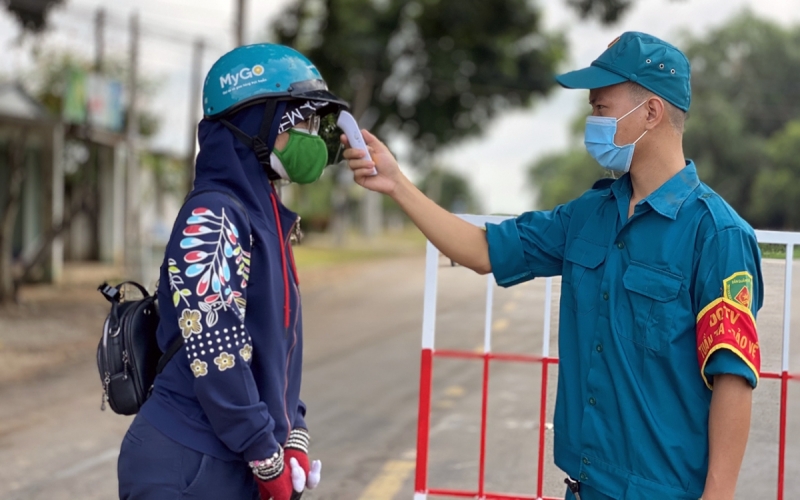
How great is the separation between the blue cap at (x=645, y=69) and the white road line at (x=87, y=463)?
472 centimetres

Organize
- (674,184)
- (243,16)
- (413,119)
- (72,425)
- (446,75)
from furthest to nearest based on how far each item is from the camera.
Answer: (413,119) → (446,75) → (243,16) → (72,425) → (674,184)

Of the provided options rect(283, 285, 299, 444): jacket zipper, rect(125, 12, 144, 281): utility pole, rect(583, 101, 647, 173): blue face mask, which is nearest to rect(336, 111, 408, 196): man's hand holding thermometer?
rect(283, 285, 299, 444): jacket zipper

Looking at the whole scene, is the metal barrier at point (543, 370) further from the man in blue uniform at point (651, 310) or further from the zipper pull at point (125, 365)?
the zipper pull at point (125, 365)

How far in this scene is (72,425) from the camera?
23.9 feet

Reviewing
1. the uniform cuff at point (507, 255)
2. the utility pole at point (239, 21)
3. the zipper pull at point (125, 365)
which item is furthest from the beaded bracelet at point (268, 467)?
the utility pole at point (239, 21)

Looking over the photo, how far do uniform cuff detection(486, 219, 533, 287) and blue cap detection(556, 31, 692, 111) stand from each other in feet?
1.77

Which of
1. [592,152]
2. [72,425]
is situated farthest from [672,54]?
[72,425]

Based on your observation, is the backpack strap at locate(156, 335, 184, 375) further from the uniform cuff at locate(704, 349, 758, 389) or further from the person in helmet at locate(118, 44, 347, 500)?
the uniform cuff at locate(704, 349, 758, 389)

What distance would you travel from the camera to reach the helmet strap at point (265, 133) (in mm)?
2527

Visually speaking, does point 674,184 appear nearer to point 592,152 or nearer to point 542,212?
point 592,152

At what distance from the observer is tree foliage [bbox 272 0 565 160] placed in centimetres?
2608

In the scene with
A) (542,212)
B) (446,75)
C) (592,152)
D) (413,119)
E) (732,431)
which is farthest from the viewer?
(413,119)

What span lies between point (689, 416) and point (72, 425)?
20.0 ft

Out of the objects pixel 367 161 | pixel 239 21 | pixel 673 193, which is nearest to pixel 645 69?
pixel 673 193
